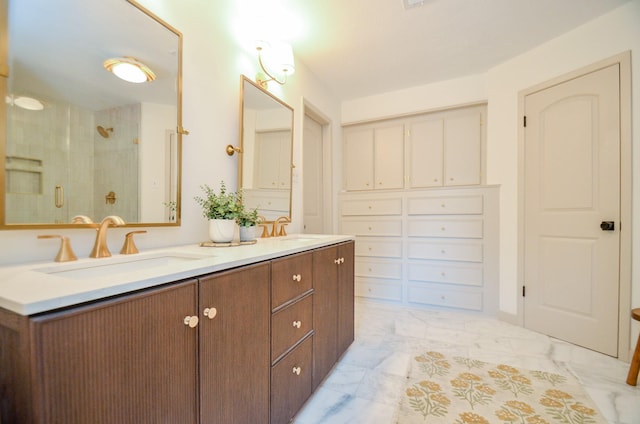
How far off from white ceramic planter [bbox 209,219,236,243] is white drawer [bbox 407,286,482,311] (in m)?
2.39

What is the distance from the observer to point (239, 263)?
3.06 ft

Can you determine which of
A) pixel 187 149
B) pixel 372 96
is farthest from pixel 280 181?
pixel 372 96

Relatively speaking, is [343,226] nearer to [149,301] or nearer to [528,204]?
[528,204]

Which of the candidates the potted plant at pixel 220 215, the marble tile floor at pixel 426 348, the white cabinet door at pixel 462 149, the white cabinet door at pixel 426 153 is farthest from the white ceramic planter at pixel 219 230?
the white cabinet door at pixel 462 149

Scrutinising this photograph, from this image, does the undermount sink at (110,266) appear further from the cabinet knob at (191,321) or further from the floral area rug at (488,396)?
the floral area rug at (488,396)

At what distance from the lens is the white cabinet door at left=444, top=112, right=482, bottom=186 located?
2857mm

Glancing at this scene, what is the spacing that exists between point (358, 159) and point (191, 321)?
118 inches

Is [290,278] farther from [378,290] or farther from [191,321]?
[378,290]

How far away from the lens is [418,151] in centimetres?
312

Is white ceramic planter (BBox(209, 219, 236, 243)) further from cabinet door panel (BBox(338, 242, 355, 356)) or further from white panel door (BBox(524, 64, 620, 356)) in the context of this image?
white panel door (BBox(524, 64, 620, 356))

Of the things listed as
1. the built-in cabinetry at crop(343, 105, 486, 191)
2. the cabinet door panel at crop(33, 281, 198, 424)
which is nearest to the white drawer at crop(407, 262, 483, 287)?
the built-in cabinetry at crop(343, 105, 486, 191)

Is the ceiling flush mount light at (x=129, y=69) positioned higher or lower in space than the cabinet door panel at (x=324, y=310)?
higher

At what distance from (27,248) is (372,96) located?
3.33 metres

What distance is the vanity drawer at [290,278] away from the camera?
1.12 meters
